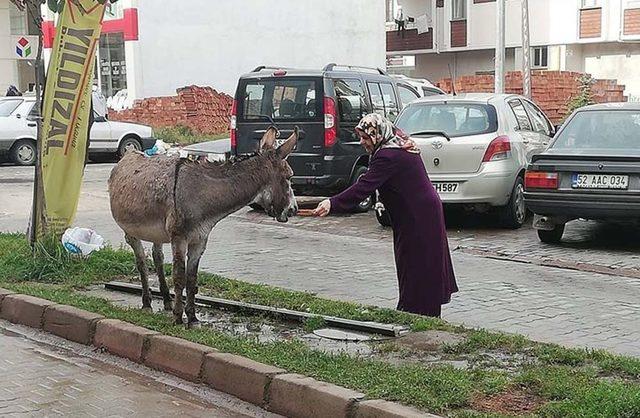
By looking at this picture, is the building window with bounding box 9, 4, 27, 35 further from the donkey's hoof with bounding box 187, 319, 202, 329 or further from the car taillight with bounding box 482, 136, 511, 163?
the donkey's hoof with bounding box 187, 319, 202, 329

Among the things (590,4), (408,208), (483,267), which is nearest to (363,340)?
(408,208)

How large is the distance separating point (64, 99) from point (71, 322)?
2899mm

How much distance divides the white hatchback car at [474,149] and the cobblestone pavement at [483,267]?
1.58 ft

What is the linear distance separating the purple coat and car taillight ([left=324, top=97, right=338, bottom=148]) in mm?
7210

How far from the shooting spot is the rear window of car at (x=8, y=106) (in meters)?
23.9

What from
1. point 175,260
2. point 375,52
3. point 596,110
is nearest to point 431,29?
point 375,52

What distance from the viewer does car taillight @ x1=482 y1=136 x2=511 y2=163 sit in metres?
12.7

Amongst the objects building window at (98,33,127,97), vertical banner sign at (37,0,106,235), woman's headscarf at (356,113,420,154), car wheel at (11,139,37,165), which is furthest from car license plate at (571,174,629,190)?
building window at (98,33,127,97)

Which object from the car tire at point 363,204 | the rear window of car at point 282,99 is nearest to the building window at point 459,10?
the car tire at point 363,204

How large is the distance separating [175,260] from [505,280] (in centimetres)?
395

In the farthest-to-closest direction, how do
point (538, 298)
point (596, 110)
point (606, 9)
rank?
point (606, 9) < point (596, 110) < point (538, 298)

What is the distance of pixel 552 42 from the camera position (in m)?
37.8

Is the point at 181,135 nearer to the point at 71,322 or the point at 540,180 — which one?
the point at 540,180

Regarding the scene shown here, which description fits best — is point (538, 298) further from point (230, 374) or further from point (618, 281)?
point (230, 374)
